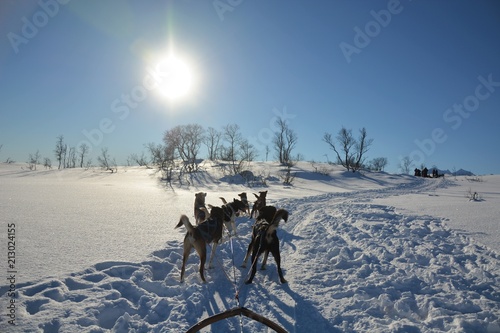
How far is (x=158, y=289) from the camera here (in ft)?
14.1

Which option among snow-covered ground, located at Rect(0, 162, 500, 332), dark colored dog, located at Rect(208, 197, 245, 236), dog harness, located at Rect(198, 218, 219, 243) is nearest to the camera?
snow-covered ground, located at Rect(0, 162, 500, 332)

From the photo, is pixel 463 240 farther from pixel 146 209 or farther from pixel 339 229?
pixel 146 209

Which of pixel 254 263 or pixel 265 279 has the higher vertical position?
pixel 254 263

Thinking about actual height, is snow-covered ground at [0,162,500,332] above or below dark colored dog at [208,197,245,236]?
below

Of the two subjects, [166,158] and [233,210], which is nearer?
[233,210]

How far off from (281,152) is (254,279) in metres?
44.9

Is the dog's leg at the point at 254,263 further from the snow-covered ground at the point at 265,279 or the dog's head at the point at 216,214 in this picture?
the dog's head at the point at 216,214

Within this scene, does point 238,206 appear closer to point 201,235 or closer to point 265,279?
point 201,235

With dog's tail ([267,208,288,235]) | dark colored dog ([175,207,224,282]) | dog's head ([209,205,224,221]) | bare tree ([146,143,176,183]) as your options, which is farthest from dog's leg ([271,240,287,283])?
bare tree ([146,143,176,183])

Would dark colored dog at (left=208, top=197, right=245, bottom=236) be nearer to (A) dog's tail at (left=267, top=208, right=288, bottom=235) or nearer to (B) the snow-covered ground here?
(B) the snow-covered ground

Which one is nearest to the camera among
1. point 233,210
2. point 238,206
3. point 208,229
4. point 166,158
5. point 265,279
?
point 265,279

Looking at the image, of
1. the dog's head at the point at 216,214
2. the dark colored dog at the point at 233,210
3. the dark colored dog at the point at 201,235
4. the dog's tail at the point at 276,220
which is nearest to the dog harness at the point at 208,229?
the dark colored dog at the point at 201,235

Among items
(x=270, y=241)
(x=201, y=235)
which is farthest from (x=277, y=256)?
(x=201, y=235)

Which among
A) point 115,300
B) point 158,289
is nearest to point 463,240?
point 158,289
